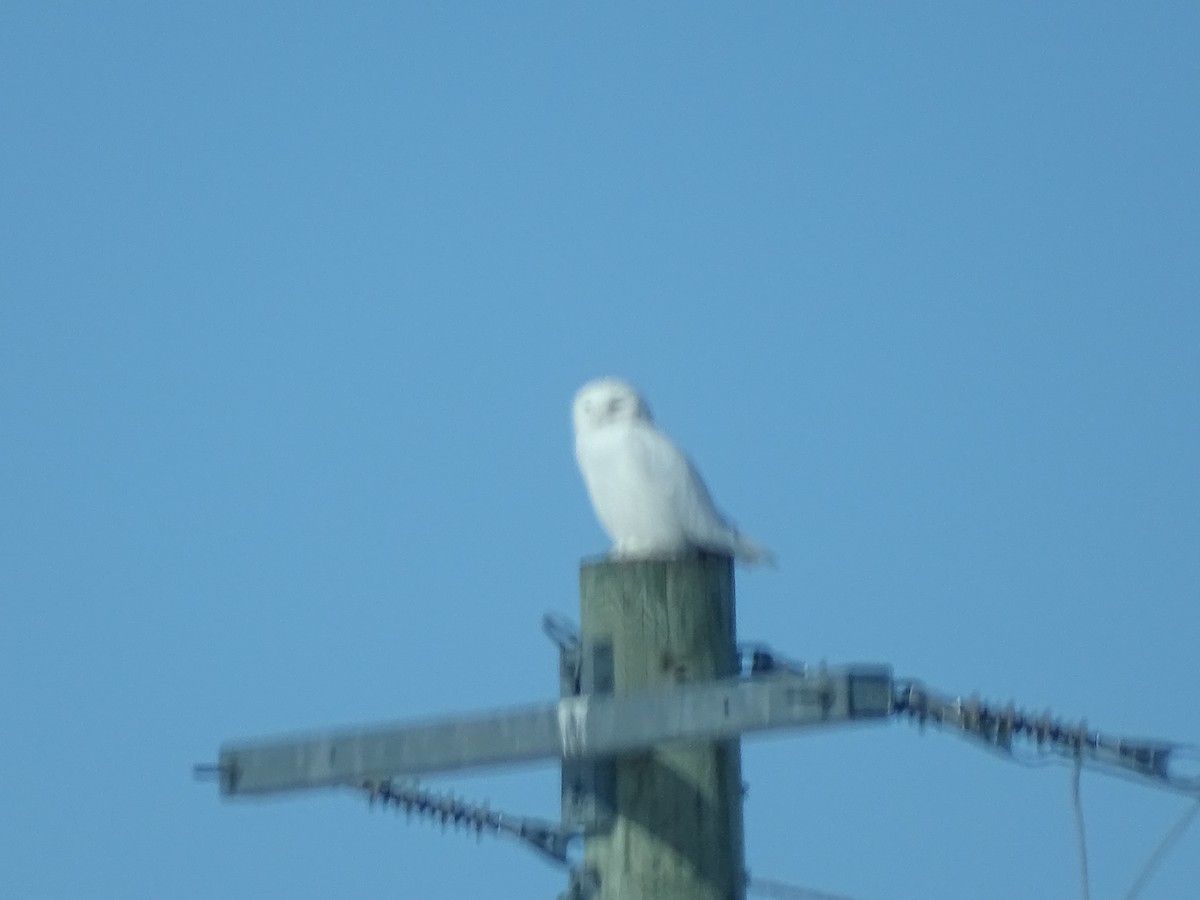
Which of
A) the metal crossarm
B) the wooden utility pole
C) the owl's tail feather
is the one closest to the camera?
the metal crossarm

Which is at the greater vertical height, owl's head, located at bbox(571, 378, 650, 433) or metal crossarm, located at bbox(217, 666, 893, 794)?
owl's head, located at bbox(571, 378, 650, 433)

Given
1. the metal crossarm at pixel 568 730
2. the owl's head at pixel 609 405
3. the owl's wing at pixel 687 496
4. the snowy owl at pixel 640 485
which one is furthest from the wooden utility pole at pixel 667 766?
the owl's head at pixel 609 405

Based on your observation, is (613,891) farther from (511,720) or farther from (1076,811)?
(1076,811)

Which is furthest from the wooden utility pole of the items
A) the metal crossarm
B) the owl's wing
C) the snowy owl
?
the owl's wing

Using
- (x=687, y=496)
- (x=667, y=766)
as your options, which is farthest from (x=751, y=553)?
(x=667, y=766)

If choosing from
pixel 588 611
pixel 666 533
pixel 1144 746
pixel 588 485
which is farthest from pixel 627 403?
pixel 1144 746

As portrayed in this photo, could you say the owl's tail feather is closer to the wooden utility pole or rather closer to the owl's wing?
the owl's wing

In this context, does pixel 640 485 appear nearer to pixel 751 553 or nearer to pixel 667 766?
pixel 751 553
